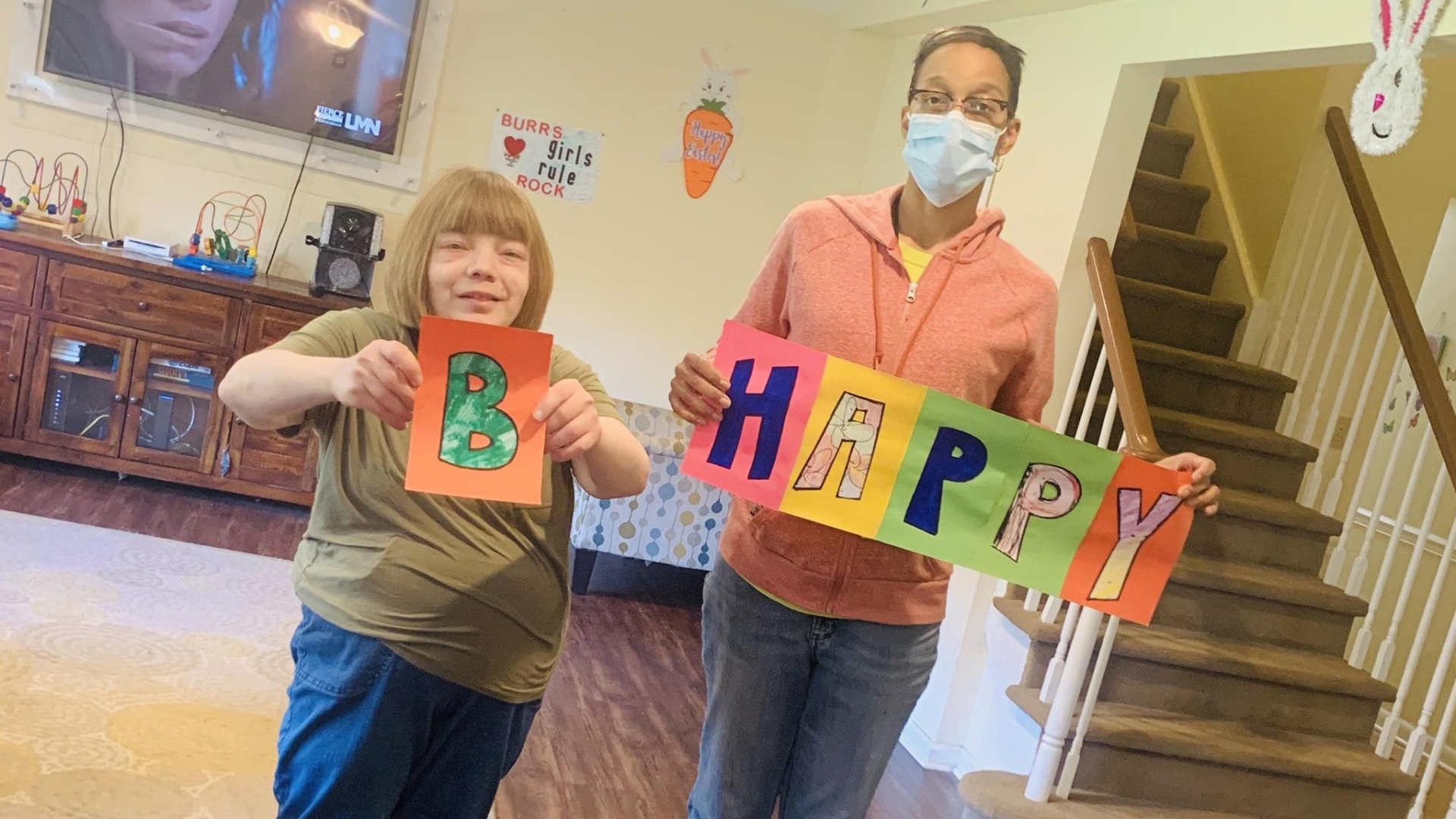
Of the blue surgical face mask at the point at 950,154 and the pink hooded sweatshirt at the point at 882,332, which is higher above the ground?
the blue surgical face mask at the point at 950,154

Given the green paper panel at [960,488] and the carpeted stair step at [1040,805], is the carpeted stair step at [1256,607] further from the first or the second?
the green paper panel at [960,488]

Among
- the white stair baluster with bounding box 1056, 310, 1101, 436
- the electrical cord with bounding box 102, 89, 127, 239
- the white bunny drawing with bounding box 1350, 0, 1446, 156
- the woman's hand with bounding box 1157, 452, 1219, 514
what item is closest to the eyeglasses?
the woman's hand with bounding box 1157, 452, 1219, 514

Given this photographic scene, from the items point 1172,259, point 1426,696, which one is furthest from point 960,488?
point 1172,259

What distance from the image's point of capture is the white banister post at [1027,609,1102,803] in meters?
2.61

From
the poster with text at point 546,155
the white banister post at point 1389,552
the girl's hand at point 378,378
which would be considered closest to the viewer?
the girl's hand at point 378,378

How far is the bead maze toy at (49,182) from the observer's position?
4.05 m

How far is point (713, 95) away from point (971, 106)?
130 inches

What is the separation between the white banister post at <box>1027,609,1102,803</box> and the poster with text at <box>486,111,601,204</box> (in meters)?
2.73

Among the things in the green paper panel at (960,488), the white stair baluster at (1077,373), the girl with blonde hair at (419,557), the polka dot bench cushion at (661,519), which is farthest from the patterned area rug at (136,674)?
the white stair baluster at (1077,373)

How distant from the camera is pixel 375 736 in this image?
1163 millimetres

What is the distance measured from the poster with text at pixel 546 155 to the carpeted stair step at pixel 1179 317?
2.11m

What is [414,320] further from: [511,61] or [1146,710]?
[511,61]

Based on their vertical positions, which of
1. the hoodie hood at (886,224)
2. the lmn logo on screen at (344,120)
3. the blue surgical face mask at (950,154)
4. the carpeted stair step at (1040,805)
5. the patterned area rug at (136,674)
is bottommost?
the patterned area rug at (136,674)

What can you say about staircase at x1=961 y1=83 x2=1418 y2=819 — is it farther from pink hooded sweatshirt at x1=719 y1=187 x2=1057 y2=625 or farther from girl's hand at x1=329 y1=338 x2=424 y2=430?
girl's hand at x1=329 y1=338 x2=424 y2=430
